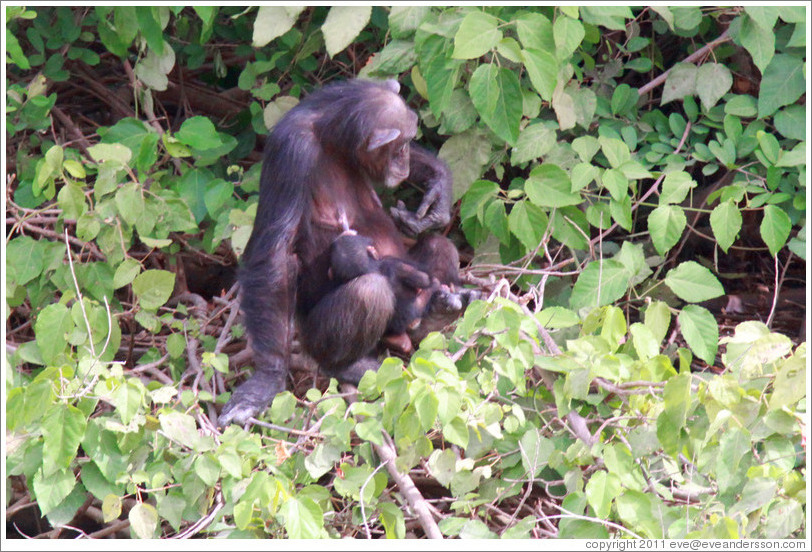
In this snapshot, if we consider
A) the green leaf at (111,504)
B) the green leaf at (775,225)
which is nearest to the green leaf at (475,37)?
the green leaf at (775,225)

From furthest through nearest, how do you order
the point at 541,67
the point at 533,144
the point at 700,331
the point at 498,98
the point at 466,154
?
1. the point at 466,154
2. the point at 533,144
3. the point at 498,98
4. the point at 541,67
5. the point at 700,331

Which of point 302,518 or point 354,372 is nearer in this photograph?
point 302,518

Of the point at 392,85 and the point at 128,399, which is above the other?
the point at 392,85

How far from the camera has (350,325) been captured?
3.41m

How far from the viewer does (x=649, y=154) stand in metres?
3.88

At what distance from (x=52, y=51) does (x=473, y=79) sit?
2.30 m

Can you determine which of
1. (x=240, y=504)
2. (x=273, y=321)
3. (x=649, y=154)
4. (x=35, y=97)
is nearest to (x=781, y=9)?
(x=649, y=154)

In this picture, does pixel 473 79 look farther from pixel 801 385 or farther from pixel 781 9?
pixel 801 385

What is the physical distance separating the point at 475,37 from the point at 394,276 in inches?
36.5

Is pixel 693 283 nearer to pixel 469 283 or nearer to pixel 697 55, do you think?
pixel 469 283

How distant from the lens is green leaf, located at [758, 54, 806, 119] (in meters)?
3.74

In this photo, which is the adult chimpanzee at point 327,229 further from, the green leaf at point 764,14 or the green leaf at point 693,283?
the green leaf at point 764,14

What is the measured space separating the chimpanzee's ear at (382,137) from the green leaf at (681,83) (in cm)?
126

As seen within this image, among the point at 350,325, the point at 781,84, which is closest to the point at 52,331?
the point at 350,325
